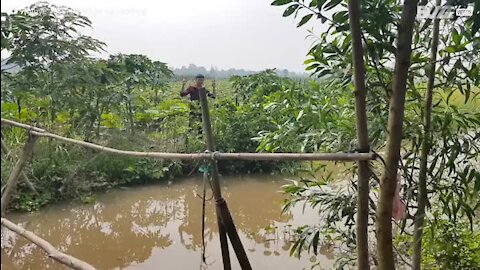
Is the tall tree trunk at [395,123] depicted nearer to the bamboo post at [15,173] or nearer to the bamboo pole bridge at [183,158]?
the bamboo pole bridge at [183,158]

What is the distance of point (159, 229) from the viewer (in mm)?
3312

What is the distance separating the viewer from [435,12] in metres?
1.23

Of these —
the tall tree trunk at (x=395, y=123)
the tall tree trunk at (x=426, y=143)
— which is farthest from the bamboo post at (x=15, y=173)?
the tall tree trunk at (x=426, y=143)

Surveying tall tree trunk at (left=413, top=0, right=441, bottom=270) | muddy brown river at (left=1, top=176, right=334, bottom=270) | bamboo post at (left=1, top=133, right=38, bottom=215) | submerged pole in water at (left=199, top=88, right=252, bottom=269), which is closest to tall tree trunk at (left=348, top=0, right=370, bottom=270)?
tall tree trunk at (left=413, top=0, right=441, bottom=270)

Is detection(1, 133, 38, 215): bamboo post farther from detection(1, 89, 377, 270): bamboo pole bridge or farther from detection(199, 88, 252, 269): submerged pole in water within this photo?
detection(199, 88, 252, 269): submerged pole in water

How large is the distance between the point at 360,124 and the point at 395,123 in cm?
9

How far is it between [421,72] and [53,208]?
2916mm

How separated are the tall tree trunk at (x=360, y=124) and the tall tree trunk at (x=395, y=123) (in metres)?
0.05

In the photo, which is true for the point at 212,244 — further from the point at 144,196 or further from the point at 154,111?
the point at 154,111

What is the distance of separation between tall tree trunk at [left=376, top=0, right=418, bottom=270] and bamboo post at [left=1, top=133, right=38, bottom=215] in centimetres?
84

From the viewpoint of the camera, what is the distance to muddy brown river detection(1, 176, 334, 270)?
2.71 m

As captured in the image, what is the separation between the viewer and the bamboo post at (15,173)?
2.73ft

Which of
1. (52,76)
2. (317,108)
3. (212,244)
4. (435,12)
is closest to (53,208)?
(212,244)

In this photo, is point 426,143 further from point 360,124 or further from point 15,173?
point 15,173
